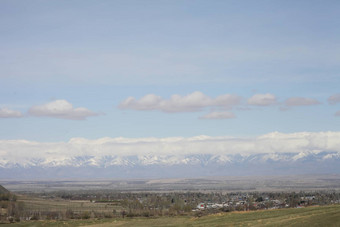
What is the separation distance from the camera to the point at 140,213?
144250 mm

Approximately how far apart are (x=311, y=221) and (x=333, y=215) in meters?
2.99

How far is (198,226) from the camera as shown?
6956 centimetres

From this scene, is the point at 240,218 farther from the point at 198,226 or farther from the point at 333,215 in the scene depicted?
the point at 333,215

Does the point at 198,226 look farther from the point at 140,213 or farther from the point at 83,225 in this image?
the point at 140,213

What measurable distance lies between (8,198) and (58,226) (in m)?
107

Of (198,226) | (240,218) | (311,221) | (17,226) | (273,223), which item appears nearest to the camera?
(311,221)

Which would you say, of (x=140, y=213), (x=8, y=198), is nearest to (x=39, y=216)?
(x=140, y=213)

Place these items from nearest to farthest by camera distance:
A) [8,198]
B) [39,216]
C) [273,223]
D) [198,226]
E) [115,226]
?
[273,223], [198,226], [115,226], [39,216], [8,198]

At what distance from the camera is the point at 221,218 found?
78.1 meters

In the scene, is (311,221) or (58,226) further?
(58,226)

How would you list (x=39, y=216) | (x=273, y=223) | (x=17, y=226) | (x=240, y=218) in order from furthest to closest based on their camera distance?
(x=39, y=216), (x=17, y=226), (x=240, y=218), (x=273, y=223)

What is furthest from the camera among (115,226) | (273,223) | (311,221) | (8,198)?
(8,198)

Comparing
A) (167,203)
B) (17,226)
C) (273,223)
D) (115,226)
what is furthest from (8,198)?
(273,223)

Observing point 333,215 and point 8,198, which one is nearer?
point 333,215
